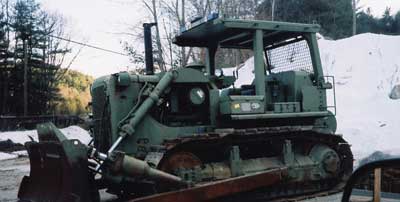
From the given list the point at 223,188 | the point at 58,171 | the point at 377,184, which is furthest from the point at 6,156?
the point at 377,184

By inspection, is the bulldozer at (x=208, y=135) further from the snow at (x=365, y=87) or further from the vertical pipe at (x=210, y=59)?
the snow at (x=365, y=87)

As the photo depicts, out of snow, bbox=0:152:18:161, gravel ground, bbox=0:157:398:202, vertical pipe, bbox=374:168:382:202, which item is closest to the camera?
vertical pipe, bbox=374:168:382:202

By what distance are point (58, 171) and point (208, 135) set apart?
210 centimetres

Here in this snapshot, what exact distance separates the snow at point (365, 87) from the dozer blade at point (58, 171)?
22.9 ft

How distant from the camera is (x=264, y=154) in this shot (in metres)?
7.79

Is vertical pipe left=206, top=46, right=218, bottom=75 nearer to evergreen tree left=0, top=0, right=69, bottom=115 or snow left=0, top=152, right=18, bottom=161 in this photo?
snow left=0, top=152, right=18, bottom=161

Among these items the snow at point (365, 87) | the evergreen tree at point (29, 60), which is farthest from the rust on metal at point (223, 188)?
the evergreen tree at point (29, 60)

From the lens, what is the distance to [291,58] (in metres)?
8.57

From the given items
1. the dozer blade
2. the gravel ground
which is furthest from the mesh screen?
the dozer blade

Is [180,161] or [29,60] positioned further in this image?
[29,60]

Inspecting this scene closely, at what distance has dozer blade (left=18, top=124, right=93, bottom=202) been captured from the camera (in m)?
6.21

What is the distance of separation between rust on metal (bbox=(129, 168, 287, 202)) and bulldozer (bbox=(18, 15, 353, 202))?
0.01 metres

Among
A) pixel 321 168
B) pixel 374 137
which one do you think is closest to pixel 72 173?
pixel 321 168

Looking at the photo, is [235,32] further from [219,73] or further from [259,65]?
[219,73]
